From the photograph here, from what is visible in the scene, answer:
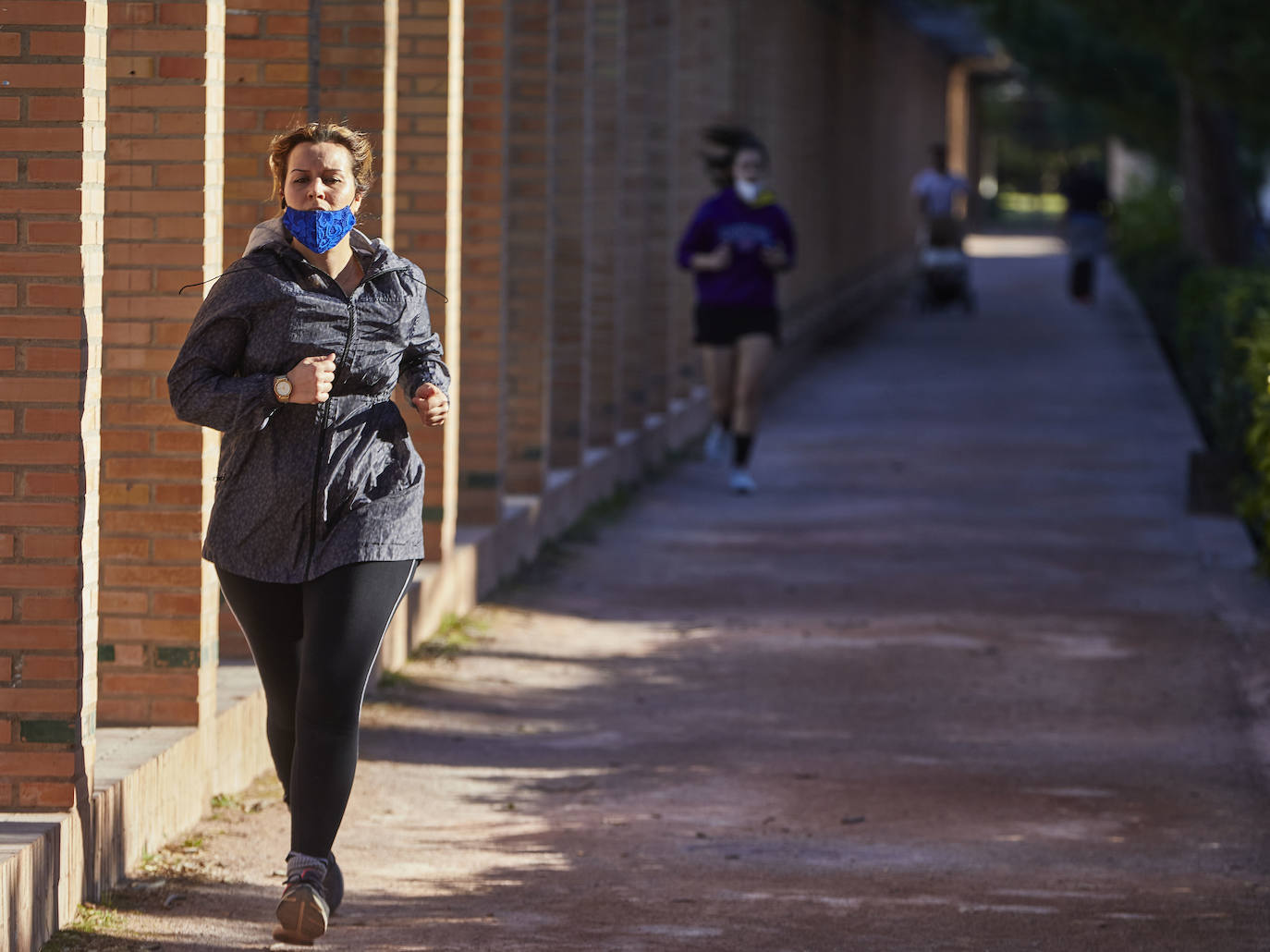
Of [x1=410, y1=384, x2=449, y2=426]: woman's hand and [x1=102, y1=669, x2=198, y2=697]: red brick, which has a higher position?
[x1=410, y1=384, x2=449, y2=426]: woman's hand

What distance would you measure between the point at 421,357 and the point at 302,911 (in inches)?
47.6

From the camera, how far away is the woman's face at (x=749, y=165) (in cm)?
1252

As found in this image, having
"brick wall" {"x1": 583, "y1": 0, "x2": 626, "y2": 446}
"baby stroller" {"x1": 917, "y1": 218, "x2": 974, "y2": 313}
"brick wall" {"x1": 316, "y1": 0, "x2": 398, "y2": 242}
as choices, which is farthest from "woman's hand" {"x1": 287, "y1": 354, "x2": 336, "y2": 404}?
"baby stroller" {"x1": 917, "y1": 218, "x2": 974, "y2": 313}

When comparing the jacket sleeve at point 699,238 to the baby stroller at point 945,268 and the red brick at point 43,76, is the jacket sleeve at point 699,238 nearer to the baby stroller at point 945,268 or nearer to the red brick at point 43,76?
the red brick at point 43,76

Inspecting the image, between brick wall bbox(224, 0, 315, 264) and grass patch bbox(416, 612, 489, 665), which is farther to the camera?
grass patch bbox(416, 612, 489, 665)

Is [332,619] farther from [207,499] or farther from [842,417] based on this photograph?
[842,417]

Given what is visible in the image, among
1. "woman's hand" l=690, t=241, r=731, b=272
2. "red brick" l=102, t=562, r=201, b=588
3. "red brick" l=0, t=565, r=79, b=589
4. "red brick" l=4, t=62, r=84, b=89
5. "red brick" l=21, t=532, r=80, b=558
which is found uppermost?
"red brick" l=4, t=62, r=84, b=89

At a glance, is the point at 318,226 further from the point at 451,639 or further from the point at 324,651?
the point at 451,639

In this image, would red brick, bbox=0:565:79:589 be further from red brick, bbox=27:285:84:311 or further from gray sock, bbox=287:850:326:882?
gray sock, bbox=287:850:326:882

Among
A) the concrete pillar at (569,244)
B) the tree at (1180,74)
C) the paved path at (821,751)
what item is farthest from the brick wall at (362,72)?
the tree at (1180,74)

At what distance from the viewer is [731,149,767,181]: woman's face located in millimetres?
12516

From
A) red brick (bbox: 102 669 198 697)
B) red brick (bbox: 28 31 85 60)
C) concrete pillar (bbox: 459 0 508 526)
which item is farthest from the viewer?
concrete pillar (bbox: 459 0 508 526)

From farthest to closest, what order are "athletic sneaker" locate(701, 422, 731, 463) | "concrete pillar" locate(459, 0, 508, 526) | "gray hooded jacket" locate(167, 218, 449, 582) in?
"athletic sneaker" locate(701, 422, 731, 463) → "concrete pillar" locate(459, 0, 508, 526) → "gray hooded jacket" locate(167, 218, 449, 582)

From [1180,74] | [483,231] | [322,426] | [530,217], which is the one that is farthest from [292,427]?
[1180,74]
